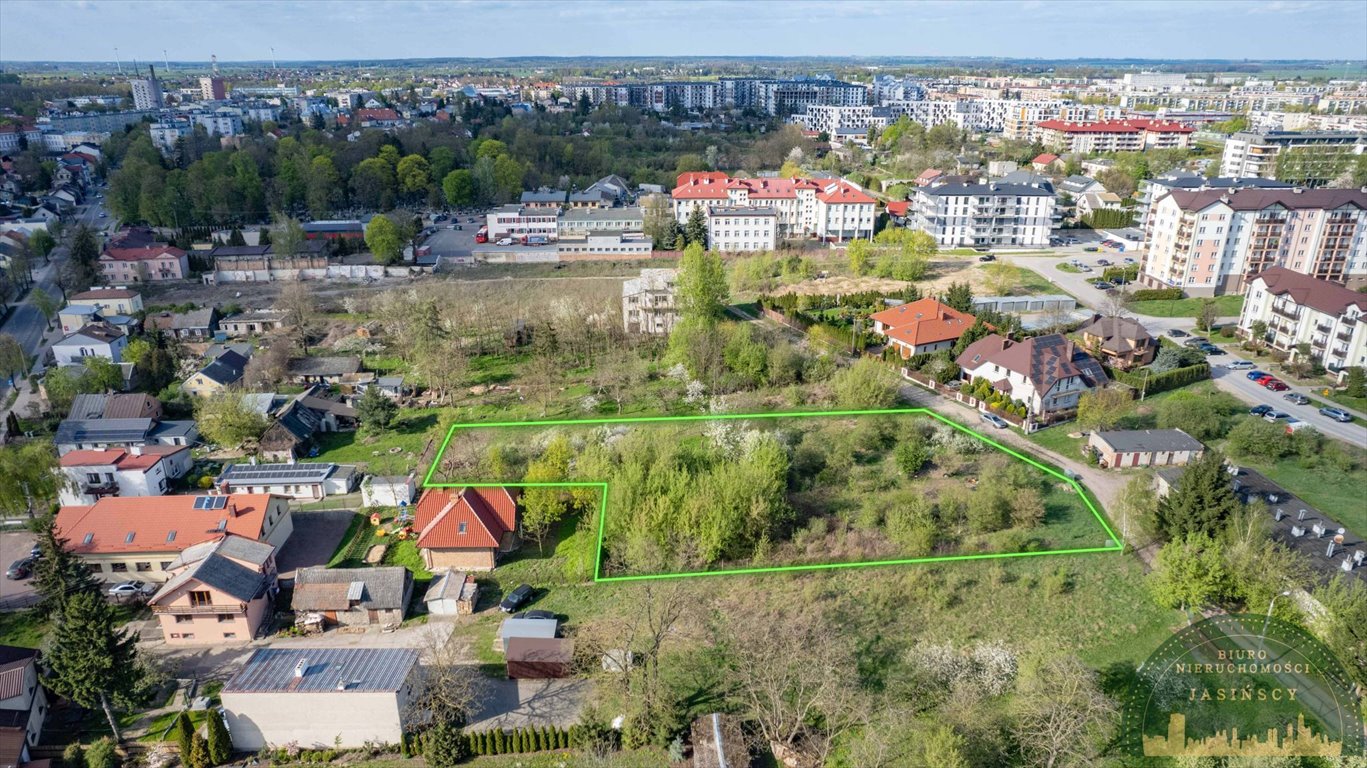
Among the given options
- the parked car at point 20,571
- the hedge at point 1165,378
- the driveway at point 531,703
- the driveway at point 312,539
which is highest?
the hedge at point 1165,378

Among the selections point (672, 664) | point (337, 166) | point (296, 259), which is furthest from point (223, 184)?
point (672, 664)

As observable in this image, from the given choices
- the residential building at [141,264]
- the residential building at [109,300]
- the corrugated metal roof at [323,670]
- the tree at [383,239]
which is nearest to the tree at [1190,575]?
the corrugated metal roof at [323,670]

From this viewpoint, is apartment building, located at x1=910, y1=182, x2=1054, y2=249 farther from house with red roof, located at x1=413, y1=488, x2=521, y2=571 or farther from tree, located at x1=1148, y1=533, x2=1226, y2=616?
house with red roof, located at x1=413, y1=488, x2=521, y2=571

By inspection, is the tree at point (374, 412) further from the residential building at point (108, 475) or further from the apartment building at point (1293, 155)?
Result: the apartment building at point (1293, 155)

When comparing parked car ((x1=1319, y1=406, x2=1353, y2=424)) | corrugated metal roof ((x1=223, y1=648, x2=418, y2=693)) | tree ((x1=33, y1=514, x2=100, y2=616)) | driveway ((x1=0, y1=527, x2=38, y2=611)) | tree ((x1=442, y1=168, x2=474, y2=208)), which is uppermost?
tree ((x1=442, y1=168, x2=474, y2=208))

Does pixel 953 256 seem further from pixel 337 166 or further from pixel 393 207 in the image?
pixel 337 166

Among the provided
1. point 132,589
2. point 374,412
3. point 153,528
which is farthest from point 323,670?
point 374,412

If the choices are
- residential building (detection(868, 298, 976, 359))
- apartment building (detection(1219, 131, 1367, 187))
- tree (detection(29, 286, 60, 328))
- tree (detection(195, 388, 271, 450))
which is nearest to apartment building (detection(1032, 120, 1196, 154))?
apartment building (detection(1219, 131, 1367, 187))
